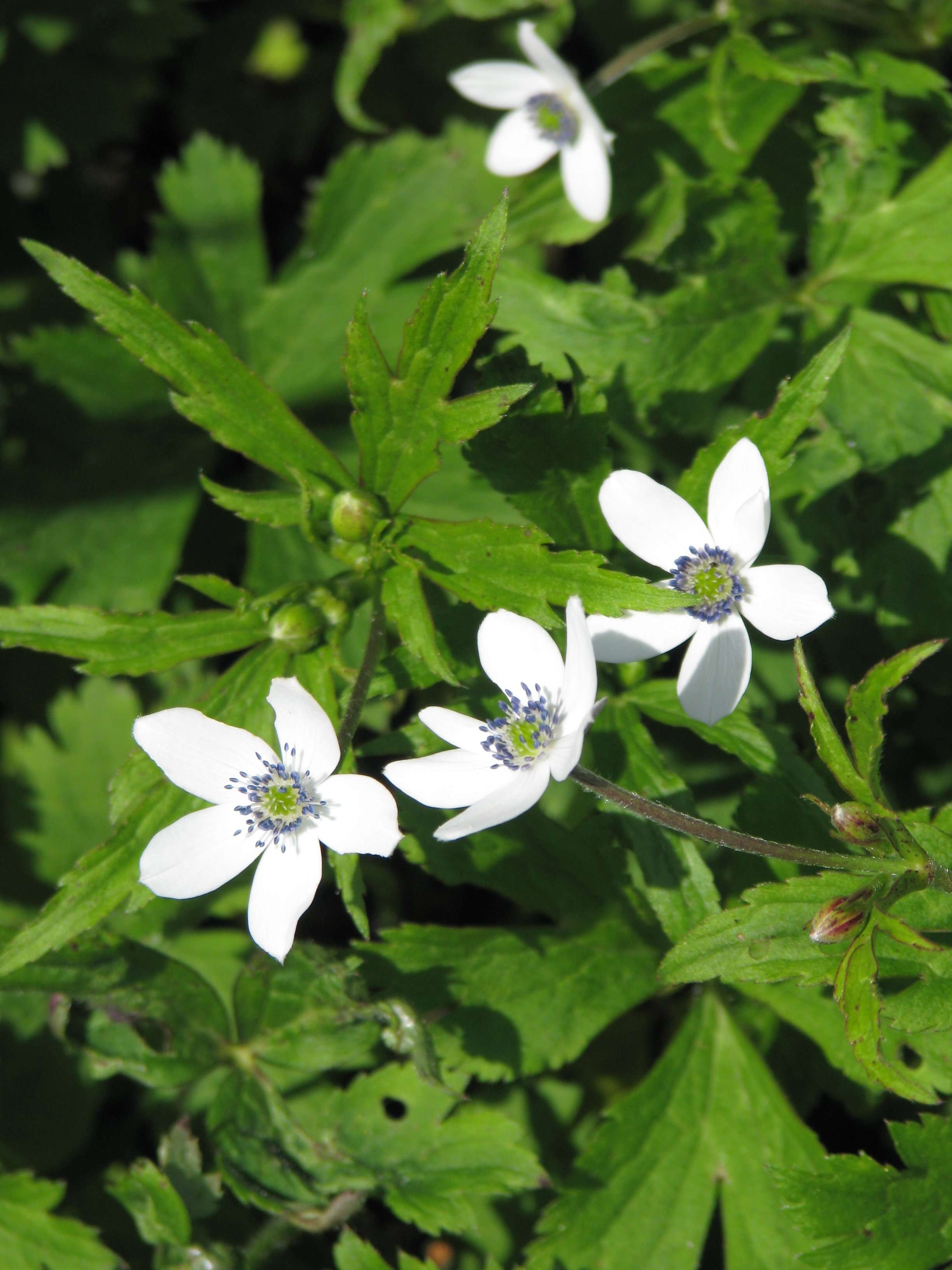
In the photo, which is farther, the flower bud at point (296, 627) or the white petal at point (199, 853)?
the flower bud at point (296, 627)

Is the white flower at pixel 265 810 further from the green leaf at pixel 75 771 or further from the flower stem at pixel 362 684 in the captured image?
the green leaf at pixel 75 771

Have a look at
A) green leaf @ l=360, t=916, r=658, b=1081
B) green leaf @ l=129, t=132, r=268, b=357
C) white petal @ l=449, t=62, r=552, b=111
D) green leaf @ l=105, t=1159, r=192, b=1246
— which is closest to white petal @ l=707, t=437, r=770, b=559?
green leaf @ l=360, t=916, r=658, b=1081

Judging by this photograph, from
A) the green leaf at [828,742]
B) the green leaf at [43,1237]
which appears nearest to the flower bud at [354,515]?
the green leaf at [828,742]

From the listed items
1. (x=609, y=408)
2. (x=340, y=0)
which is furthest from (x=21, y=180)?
(x=609, y=408)

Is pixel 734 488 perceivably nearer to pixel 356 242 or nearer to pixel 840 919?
pixel 840 919

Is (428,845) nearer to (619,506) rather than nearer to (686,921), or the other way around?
(686,921)

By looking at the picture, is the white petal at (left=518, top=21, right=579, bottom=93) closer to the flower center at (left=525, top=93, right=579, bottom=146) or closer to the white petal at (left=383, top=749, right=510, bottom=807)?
the flower center at (left=525, top=93, right=579, bottom=146)
